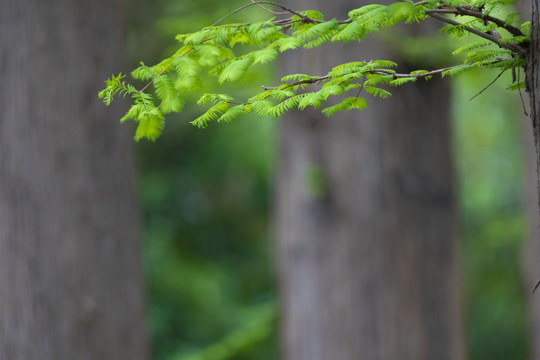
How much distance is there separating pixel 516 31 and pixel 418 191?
2402 millimetres

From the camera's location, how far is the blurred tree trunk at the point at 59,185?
8.59 feet

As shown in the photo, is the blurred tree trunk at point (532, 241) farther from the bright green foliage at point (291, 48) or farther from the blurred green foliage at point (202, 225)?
the bright green foliage at point (291, 48)

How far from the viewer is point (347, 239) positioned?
11.8 ft

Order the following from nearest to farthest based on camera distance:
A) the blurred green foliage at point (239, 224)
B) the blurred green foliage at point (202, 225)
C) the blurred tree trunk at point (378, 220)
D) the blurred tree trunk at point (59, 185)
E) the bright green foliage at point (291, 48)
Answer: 1. the bright green foliage at point (291, 48)
2. the blurred tree trunk at point (59, 185)
3. the blurred tree trunk at point (378, 220)
4. the blurred green foliage at point (202, 225)
5. the blurred green foliage at point (239, 224)

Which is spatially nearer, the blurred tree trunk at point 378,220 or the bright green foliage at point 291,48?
the bright green foliage at point 291,48

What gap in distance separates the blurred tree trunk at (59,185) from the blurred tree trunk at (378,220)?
1.28 m

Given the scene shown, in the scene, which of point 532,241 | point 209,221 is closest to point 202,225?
point 209,221

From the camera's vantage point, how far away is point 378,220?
3514 millimetres

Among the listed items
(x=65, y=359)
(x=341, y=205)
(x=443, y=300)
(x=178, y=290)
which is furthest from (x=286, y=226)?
(x=178, y=290)

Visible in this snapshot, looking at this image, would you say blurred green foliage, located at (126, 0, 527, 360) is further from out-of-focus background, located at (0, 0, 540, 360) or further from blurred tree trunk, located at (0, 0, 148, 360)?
blurred tree trunk, located at (0, 0, 148, 360)

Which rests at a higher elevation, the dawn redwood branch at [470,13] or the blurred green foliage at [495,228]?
the dawn redwood branch at [470,13]

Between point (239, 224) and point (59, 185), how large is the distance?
7264 millimetres

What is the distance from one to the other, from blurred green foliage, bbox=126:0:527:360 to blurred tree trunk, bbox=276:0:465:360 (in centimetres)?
252

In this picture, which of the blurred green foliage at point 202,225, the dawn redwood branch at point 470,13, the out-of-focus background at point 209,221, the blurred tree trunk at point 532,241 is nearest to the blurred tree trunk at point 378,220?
the out-of-focus background at point 209,221
